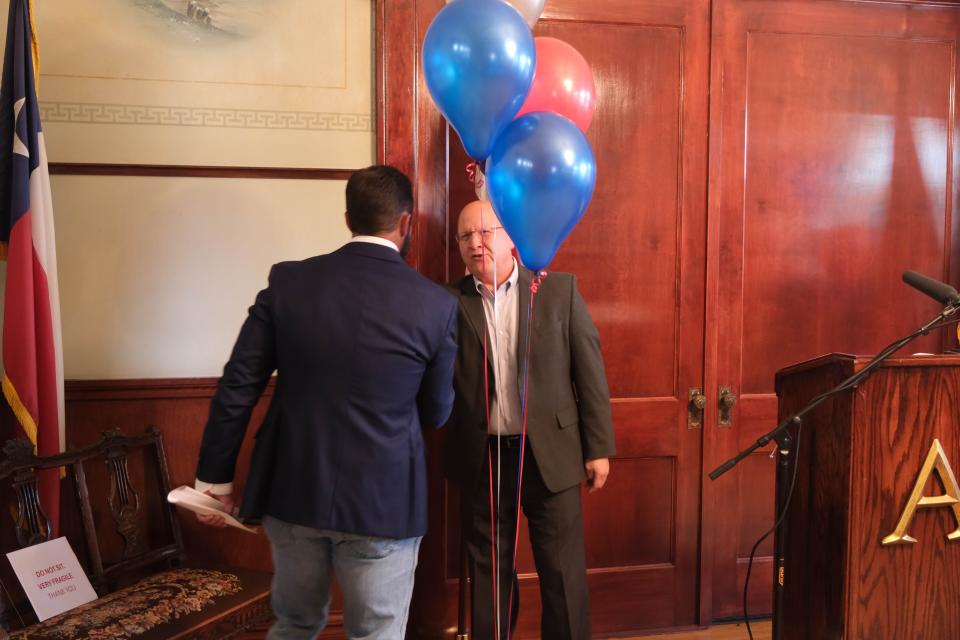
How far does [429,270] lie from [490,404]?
0.65 meters

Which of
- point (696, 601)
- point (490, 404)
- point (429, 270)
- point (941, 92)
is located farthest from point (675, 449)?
point (941, 92)

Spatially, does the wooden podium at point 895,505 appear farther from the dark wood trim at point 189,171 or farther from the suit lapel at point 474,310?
the dark wood trim at point 189,171

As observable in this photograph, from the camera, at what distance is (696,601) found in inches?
114

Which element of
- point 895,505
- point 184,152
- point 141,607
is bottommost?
point 141,607

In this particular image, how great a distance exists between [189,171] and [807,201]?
234 cm

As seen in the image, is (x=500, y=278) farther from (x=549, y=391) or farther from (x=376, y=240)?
(x=376, y=240)

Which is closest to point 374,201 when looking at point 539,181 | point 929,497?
point 539,181

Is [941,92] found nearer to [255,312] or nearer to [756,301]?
[756,301]

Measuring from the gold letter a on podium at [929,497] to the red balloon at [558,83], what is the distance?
4.31ft

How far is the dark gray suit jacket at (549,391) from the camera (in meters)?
2.21

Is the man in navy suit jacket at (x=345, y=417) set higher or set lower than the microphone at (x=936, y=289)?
lower

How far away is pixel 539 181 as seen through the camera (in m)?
1.66

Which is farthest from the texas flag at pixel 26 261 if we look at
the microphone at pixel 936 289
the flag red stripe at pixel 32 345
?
the microphone at pixel 936 289

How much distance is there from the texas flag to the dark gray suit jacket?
1.22 m
